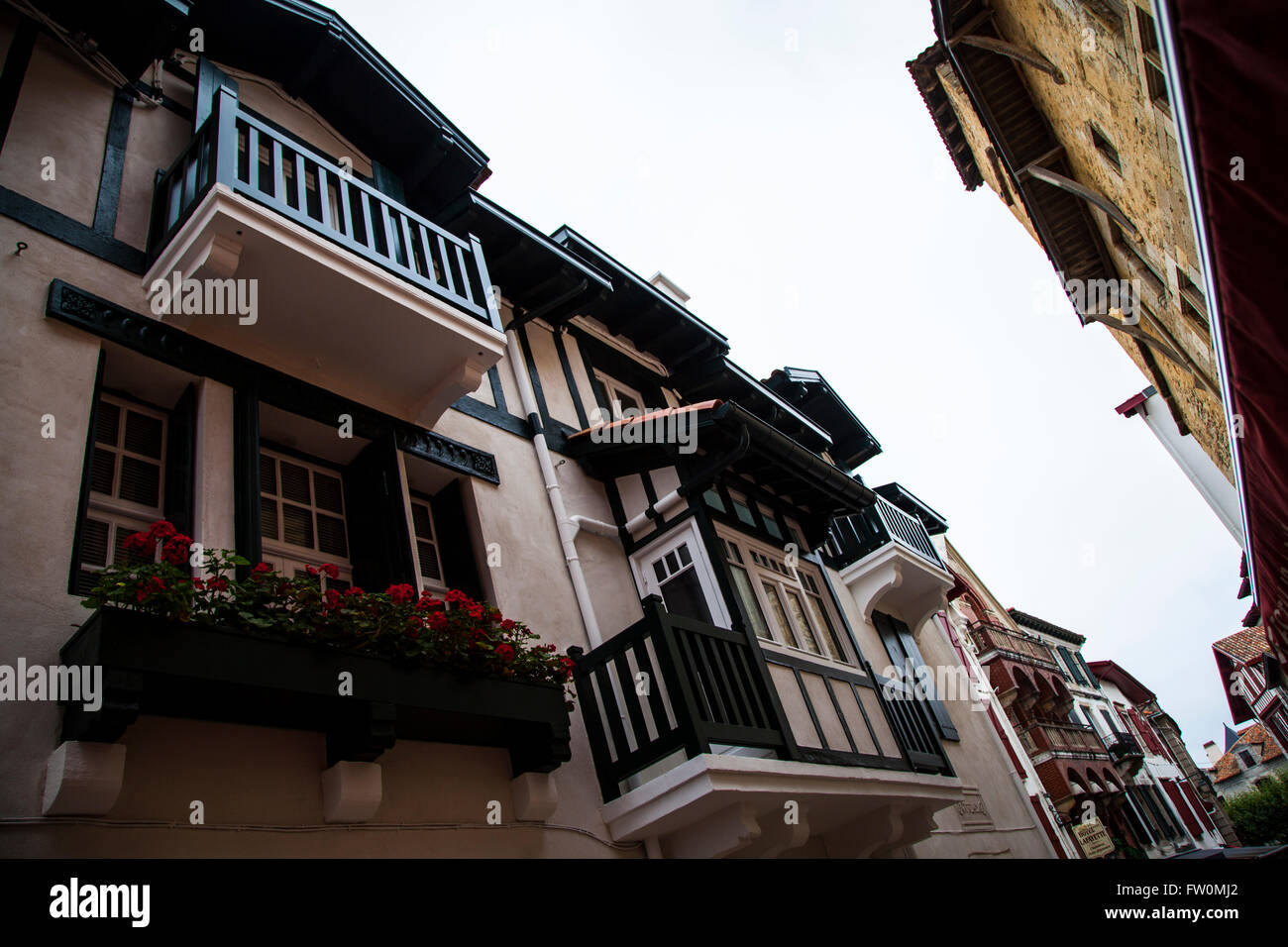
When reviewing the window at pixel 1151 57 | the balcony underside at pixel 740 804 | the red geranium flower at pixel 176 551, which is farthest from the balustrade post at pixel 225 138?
the window at pixel 1151 57

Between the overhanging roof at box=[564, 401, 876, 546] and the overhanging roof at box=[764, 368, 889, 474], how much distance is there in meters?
5.98

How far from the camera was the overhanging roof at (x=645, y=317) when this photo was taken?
12.1 metres

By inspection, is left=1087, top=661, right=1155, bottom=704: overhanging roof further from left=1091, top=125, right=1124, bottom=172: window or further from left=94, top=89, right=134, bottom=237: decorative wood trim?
left=94, top=89, right=134, bottom=237: decorative wood trim

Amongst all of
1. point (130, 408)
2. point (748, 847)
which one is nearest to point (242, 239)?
point (130, 408)

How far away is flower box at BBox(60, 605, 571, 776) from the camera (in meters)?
4.07

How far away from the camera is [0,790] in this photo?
3953mm

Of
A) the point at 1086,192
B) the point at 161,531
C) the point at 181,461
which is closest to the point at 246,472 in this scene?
the point at 181,461

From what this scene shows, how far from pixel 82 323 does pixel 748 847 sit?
7192 millimetres

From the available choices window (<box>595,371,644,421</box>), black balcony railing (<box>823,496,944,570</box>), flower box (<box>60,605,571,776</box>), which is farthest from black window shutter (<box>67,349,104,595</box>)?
black balcony railing (<box>823,496,944,570</box>)

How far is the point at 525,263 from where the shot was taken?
425 inches

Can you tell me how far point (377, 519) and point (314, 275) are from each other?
2.23 m

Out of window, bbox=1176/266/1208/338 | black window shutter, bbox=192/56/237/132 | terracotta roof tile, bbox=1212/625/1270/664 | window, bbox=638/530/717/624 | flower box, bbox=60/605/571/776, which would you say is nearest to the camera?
flower box, bbox=60/605/571/776

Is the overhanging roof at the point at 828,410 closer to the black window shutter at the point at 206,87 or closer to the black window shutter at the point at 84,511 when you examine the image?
the black window shutter at the point at 206,87
